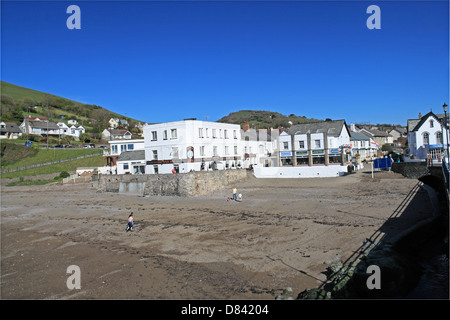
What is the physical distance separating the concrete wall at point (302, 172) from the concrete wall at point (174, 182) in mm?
1809

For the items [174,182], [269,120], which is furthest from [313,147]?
[269,120]

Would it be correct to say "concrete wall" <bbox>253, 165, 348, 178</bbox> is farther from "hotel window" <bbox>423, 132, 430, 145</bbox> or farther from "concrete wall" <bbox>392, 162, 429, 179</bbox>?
"hotel window" <bbox>423, 132, 430, 145</bbox>

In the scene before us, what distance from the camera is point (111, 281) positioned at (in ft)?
42.0

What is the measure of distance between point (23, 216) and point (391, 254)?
104 feet

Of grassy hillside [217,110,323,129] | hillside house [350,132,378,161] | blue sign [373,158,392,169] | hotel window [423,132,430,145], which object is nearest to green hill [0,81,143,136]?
grassy hillside [217,110,323,129]

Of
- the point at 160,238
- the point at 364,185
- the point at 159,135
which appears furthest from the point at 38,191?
the point at 364,185

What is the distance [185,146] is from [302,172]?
14764 mm

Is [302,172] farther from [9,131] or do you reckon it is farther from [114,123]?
[114,123]

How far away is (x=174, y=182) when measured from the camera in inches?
1302

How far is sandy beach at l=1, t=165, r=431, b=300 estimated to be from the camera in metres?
12.2

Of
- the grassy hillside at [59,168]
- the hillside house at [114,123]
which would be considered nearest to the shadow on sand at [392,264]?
the grassy hillside at [59,168]

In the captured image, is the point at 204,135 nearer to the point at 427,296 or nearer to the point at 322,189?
the point at 322,189

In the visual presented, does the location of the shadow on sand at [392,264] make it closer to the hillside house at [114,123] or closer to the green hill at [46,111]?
the green hill at [46,111]

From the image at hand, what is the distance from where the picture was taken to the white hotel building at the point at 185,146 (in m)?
36.5
